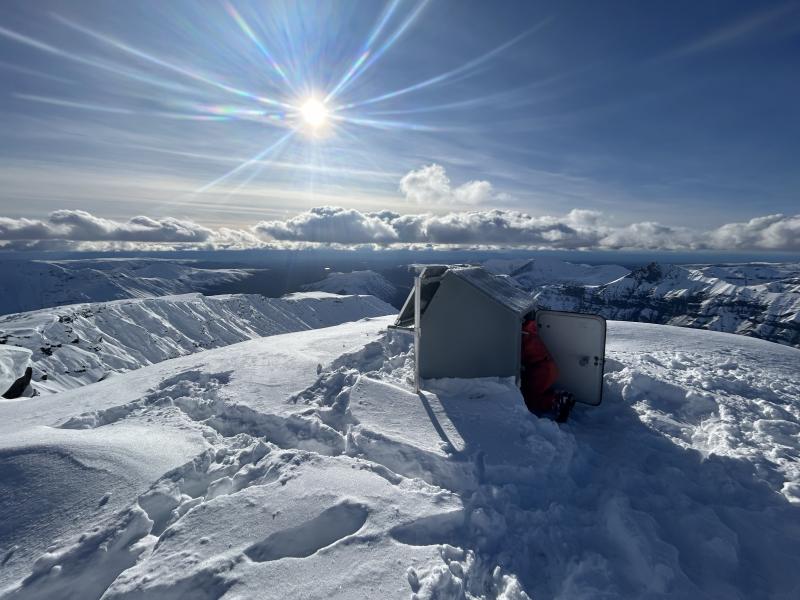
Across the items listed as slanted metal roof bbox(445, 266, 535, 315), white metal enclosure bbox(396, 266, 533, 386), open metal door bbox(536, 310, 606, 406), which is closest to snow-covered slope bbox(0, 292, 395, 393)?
white metal enclosure bbox(396, 266, 533, 386)

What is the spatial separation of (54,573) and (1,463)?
2.49m

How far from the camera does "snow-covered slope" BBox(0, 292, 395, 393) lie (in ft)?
314

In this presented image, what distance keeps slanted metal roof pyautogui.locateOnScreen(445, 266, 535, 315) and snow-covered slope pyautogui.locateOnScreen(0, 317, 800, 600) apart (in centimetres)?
200

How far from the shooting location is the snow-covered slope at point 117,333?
3767 inches

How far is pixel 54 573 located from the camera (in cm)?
405

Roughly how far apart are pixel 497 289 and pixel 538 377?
2489mm

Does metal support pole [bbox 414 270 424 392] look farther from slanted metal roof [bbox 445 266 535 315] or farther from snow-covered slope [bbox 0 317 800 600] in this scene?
slanted metal roof [bbox 445 266 535 315]

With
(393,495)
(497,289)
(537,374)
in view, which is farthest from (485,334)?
(393,495)

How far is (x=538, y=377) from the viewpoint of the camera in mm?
9438

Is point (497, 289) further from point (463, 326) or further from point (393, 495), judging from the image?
point (393, 495)

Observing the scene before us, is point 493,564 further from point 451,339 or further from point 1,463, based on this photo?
point 1,463

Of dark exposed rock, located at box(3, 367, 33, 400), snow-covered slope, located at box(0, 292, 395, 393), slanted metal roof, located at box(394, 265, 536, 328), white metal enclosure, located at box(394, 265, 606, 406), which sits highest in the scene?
slanted metal roof, located at box(394, 265, 536, 328)

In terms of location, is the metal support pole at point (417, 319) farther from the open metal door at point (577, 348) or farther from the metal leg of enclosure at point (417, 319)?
the open metal door at point (577, 348)

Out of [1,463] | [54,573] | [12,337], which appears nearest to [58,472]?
[1,463]
